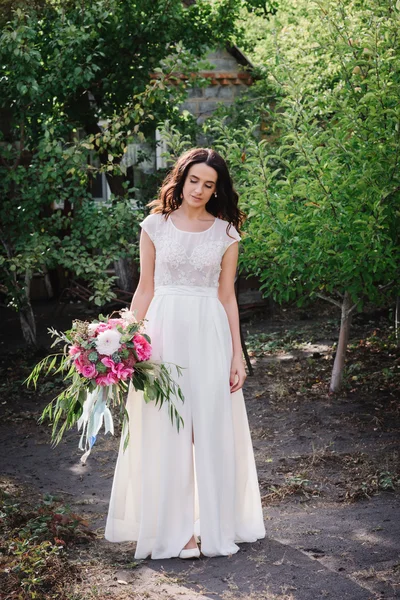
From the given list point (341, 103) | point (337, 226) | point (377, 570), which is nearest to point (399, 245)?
point (337, 226)

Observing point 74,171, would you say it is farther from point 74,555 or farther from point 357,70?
point 74,555

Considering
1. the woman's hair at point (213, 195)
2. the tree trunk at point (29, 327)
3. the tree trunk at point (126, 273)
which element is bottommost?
the tree trunk at point (29, 327)

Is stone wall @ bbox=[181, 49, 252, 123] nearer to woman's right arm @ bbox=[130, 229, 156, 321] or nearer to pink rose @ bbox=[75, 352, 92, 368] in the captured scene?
woman's right arm @ bbox=[130, 229, 156, 321]

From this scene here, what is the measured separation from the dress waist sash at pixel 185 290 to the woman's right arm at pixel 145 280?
84mm

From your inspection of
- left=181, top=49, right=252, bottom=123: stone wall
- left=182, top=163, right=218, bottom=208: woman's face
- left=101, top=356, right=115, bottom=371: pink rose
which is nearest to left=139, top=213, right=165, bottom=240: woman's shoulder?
left=182, top=163, right=218, bottom=208: woman's face

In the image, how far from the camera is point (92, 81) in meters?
9.16

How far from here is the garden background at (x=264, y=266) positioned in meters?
4.21

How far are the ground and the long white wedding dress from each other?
7.5 inches

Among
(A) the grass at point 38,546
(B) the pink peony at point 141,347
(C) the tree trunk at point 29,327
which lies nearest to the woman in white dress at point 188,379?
(B) the pink peony at point 141,347

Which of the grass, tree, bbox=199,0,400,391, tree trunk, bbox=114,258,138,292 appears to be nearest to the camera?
the grass

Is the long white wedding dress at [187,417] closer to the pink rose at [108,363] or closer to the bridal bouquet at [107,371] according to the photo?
the bridal bouquet at [107,371]

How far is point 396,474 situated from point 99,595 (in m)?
2.53

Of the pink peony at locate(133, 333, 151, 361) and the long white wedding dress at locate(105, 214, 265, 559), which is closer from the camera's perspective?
the pink peony at locate(133, 333, 151, 361)

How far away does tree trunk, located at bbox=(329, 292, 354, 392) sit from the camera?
753cm
